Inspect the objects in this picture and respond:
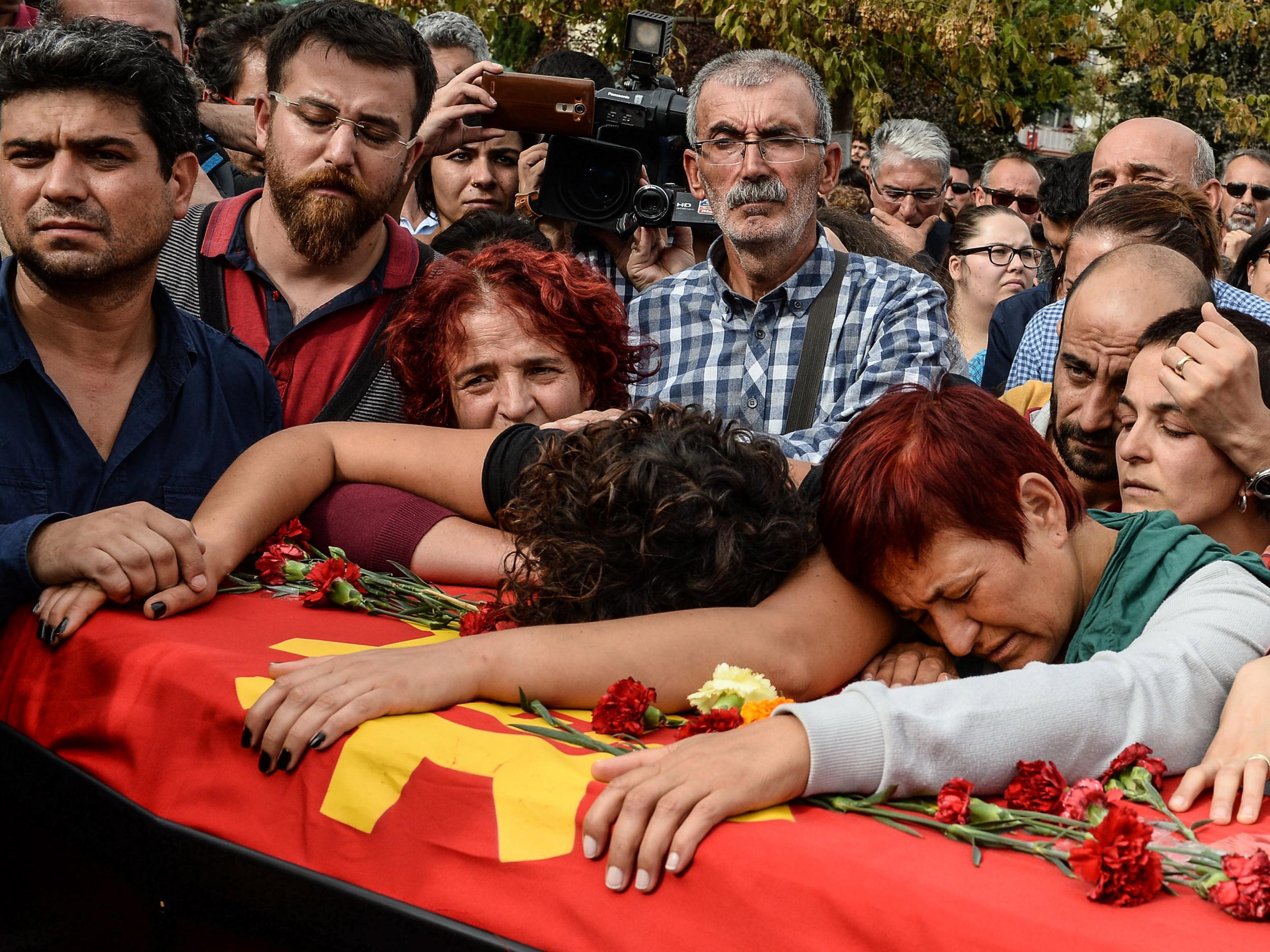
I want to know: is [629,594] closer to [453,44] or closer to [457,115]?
[457,115]

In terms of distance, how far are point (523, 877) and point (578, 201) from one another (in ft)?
10.3

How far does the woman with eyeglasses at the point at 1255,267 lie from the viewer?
4.77 m

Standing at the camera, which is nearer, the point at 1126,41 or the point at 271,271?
the point at 271,271

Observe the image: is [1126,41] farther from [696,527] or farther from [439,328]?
[696,527]

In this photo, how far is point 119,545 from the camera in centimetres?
231

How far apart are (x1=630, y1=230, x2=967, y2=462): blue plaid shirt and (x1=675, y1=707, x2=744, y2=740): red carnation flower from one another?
1.83 metres

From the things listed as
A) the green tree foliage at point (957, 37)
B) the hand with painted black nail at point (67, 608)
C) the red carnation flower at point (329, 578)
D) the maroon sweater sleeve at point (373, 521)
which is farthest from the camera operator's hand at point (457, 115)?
the green tree foliage at point (957, 37)

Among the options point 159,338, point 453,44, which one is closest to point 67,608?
point 159,338

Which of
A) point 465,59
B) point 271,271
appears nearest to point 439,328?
point 271,271

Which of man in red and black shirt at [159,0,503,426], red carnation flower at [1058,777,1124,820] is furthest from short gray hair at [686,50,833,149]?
red carnation flower at [1058,777,1124,820]

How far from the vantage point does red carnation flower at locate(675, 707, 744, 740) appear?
177 cm

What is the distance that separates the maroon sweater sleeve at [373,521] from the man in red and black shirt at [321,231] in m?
0.67

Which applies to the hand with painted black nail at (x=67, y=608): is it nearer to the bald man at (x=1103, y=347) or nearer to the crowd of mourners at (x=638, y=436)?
the crowd of mourners at (x=638, y=436)

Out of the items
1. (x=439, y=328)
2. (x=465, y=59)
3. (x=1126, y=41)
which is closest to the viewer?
(x=439, y=328)
